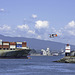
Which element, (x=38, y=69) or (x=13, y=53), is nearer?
(x=38, y=69)

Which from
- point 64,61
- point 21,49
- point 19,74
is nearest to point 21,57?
point 21,49

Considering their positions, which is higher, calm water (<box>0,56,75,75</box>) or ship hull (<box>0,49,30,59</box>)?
ship hull (<box>0,49,30,59</box>)

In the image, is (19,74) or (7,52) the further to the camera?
(7,52)

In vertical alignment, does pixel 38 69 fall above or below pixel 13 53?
below

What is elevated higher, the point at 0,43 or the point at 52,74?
the point at 0,43

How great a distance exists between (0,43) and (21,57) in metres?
15.7

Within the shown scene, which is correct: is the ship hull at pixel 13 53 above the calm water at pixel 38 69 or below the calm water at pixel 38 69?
above

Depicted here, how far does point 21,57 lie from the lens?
198750 mm

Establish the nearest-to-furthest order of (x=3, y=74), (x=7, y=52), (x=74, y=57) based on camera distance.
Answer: (x=3, y=74), (x=74, y=57), (x=7, y=52)

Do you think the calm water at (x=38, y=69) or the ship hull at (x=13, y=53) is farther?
the ship hull at (x=13, y=53)

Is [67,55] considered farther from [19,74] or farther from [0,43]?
[0,43]

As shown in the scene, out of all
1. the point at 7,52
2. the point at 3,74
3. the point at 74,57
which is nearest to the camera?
the point at 3,74

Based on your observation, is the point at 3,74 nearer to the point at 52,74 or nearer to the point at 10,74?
the point at 10,74

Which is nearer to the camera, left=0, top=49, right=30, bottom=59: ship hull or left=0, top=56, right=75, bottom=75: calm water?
left=0, top=56, right=75, bottom=75: calm water
